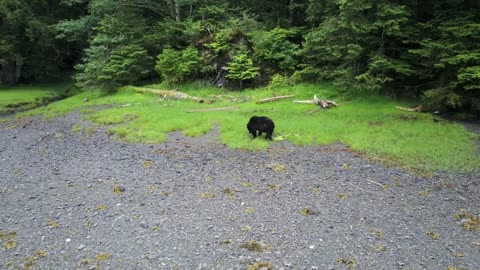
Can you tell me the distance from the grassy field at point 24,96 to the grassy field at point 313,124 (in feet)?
9.69

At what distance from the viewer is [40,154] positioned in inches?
480

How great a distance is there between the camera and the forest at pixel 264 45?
14.9 m

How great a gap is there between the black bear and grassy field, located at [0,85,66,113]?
52.7 feet

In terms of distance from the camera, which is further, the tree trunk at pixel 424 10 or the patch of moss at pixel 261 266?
the tree trunk at pixel 424 10

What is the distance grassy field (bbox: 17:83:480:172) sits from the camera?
11.0 metres

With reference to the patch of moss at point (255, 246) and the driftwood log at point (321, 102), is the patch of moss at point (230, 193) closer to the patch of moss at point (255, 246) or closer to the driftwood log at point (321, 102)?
the patch of moss at point (255, 246)

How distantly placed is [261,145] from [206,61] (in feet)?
39.8

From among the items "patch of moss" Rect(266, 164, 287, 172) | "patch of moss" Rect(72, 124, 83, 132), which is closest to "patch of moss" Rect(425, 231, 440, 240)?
"patch of moss" Rect(266, 164, 287, 172)

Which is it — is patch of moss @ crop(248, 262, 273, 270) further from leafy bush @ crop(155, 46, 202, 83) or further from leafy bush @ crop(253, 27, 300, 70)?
leafy bush @ crop(155, 46, 202, 83)

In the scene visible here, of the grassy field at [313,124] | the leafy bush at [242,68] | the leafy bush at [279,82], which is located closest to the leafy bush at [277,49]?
the leafy bush at [242,68]

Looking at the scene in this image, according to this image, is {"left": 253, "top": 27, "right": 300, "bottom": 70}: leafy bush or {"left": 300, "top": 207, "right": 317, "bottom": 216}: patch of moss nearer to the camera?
{"left": 300, "top": 207, "right": 317, "bottom": 216}: patch of moss

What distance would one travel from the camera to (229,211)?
762 cm

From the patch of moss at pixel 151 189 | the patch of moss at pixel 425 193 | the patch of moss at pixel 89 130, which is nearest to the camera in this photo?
the patch of moss at pixel 425 193

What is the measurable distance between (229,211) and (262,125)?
5.35m
